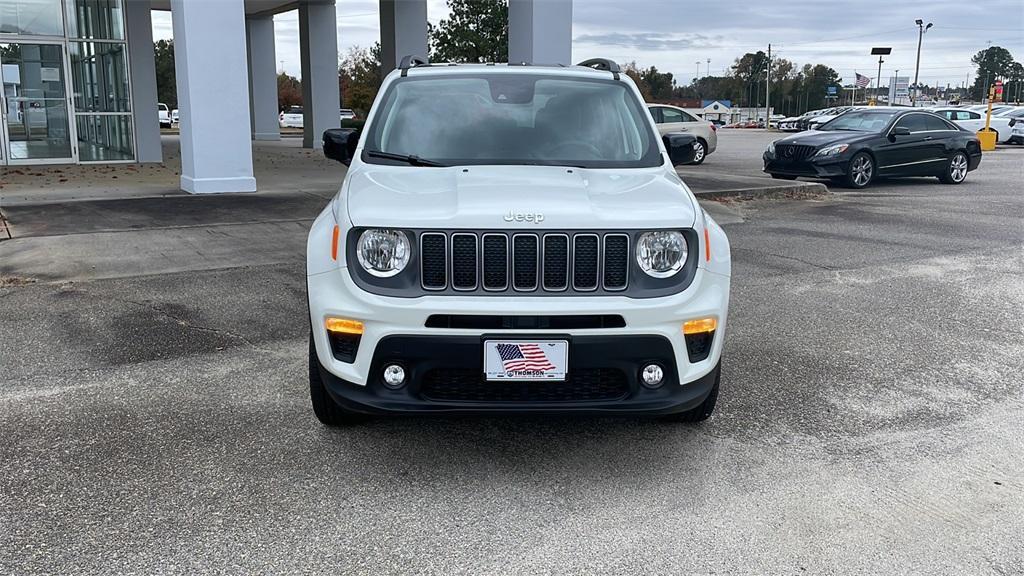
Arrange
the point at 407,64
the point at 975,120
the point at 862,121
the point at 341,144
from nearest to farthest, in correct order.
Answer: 1. the point at 341,144
2. the point at 407,64
3. the point at 862,121
4. the point at 975,120

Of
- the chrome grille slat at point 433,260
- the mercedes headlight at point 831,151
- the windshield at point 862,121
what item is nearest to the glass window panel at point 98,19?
the mercedes headlight at point 831,151

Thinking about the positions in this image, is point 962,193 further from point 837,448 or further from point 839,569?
point 839,569

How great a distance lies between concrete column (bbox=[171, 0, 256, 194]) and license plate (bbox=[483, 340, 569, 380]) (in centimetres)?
973

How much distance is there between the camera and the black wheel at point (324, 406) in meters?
3.94

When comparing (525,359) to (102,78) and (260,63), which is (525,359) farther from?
(260,63)

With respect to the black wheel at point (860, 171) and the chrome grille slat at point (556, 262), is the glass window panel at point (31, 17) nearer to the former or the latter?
the black wheel at point (860, 171)

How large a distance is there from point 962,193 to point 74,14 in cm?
1852

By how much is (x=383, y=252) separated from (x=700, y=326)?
4.45 feet

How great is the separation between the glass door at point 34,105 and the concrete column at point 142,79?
1.36 meters

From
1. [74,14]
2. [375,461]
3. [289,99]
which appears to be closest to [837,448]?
[375,461]

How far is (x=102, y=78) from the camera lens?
18891 mm

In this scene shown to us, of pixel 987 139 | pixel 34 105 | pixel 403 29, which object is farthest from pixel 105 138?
pixel 987 139

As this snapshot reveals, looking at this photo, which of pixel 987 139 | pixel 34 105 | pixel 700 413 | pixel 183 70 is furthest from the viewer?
pixel 987 139

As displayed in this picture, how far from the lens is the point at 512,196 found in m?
3.63
